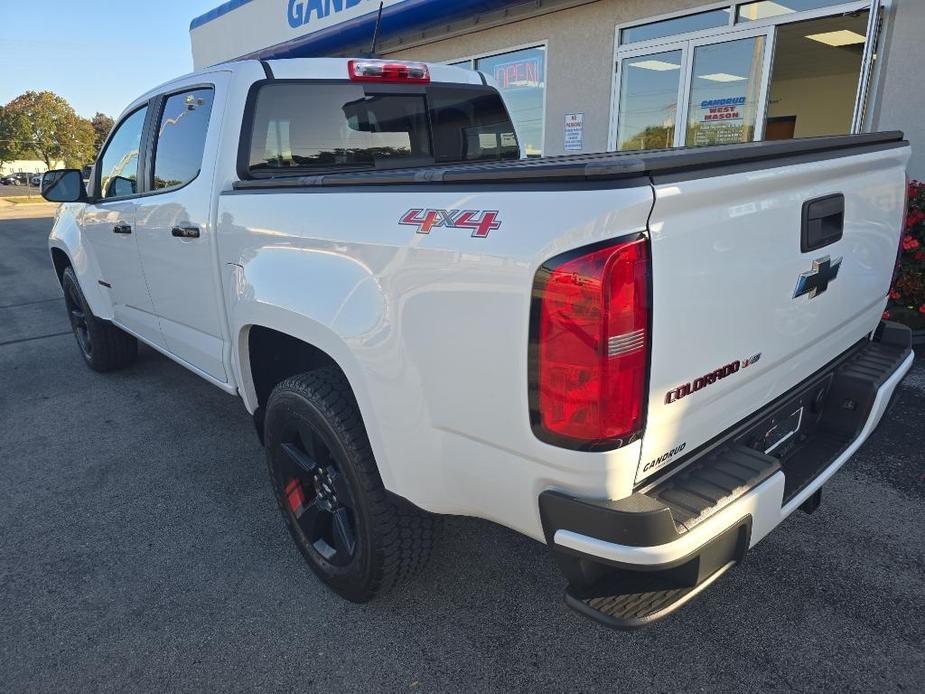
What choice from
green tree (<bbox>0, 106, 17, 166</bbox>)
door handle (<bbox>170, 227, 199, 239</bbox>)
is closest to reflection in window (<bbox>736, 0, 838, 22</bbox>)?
door handle (<bbox>170, 227, 199, 239</bbox>)

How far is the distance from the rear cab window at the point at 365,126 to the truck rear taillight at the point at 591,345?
1.86 m

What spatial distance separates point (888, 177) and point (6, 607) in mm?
3609

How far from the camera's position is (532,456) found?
1537 mm

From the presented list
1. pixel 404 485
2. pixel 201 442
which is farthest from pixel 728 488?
pixel 201 442

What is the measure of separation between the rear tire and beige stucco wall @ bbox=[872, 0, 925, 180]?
6.61 m

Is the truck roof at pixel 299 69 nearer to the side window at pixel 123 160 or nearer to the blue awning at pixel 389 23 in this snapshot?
the side window at pixel 123 160

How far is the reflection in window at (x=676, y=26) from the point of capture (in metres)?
6.68

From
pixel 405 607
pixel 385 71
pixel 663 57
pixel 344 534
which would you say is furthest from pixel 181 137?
pixel 663 57

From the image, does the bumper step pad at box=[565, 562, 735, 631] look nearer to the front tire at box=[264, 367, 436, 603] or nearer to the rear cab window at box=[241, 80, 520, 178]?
the front tire at box=[264, 367, 436, 603]

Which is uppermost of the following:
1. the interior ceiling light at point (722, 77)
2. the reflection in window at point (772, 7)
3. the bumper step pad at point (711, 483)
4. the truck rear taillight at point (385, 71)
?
the reflection in window at point (772, 7)

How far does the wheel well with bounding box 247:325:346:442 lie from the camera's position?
8.60ft

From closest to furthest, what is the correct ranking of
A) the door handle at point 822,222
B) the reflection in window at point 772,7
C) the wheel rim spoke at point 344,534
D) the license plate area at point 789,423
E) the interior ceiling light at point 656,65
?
the door handle at point 822,222 < the license plate area at point 789,423 < the wheel rim spoke at point 344,534 < the reflection in window at point 772,7 < the interior ceiling light at point 656,65

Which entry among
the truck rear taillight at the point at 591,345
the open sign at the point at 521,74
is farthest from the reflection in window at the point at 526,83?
the truck rear taillight at the point at 591,345

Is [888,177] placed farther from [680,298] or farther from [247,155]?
[247,155]
